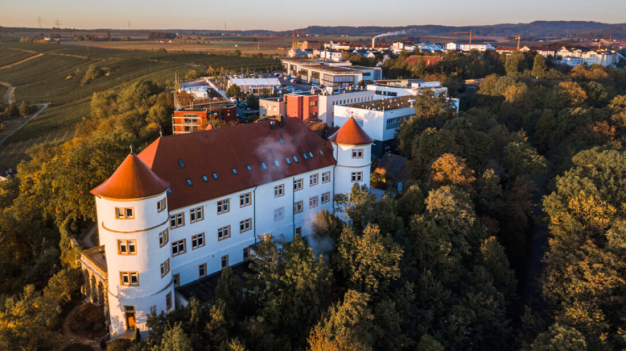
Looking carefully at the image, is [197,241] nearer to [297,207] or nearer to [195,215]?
[195,215]

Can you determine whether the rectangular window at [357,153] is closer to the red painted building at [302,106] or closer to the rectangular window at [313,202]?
the rectangular window at [313,202]

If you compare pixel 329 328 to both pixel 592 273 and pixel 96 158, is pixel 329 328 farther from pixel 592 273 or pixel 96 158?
pixel 96 158

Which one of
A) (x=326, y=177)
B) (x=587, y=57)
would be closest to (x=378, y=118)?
(x=326, y=177)

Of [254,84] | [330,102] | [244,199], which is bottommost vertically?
[244,199]

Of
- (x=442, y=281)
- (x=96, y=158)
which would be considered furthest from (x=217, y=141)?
(x=442, y=281)

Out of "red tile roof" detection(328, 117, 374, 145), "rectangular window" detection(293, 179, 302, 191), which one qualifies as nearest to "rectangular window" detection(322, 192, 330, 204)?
"rectangular window" detection(293, 179, 302, 191)

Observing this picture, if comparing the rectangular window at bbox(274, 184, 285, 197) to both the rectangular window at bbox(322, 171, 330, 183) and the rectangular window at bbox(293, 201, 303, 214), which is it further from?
the rectangular window at bbox(322, 171, 330, 183)

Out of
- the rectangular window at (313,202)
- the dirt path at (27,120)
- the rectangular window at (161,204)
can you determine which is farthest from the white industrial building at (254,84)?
the rectangular window at (161,204)
